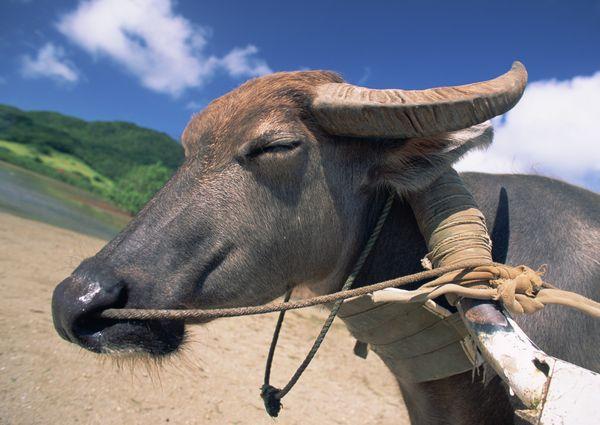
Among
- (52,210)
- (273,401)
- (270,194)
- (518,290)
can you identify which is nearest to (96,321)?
(270,194)

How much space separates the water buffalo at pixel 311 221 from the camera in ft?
6.70

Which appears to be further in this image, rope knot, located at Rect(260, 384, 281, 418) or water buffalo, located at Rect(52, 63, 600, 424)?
rope knot, located at Rect(260, 384, 281, 418)

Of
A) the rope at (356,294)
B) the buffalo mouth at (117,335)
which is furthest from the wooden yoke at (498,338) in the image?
the buffalo mouth at (117,335)

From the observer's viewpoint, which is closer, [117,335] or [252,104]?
[117,335]

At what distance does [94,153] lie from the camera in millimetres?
98562

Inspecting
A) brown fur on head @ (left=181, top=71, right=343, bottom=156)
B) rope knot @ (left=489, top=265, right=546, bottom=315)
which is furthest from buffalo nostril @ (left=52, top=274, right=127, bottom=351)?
rope knot @ (left=489, top=265, right=546, bottom=315)

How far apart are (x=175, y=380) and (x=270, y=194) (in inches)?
195

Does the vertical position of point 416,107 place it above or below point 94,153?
below

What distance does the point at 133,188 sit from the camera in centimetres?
5028

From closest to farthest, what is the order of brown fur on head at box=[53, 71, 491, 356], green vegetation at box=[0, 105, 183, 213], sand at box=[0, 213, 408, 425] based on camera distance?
brown fur on head at box=[53, 71, 491, 356] → sand at box=[0, 213, 408, 425] → green vegetation at box=[0, 105, 183, 213]

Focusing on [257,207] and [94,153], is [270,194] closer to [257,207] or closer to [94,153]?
[257,207]

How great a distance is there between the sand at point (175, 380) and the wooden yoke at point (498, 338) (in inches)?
84.2

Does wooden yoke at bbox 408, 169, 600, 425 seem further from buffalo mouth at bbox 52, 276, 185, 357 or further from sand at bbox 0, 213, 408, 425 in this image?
sand at bbox 0, 213, 408, 425

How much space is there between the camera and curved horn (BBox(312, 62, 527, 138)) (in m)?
1.97
